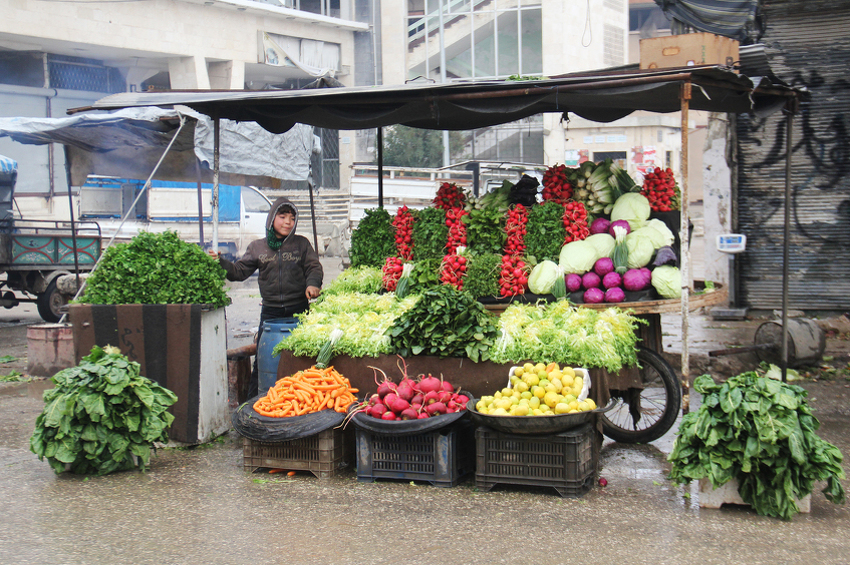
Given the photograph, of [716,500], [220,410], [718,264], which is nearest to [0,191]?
[220,410]

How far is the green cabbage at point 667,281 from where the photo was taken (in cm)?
632

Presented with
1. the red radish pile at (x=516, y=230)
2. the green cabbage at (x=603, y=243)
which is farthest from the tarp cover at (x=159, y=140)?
the green cabbage at (x=603, y=243)

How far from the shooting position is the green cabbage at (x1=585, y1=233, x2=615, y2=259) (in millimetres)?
6871

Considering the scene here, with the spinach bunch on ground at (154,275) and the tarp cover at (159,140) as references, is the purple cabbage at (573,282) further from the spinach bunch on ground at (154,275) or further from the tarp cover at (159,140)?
the tarp cover at (159,140)

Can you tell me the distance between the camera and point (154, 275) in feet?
20.9

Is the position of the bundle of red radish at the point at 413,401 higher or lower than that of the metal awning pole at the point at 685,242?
lower

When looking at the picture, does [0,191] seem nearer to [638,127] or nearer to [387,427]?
[387,427]

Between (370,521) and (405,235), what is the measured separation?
11.7 ft

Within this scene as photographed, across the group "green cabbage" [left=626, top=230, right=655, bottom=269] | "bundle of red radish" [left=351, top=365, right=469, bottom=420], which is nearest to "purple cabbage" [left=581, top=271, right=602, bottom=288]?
"green cabbage" [left=626, top=230, right=655, bottom=269]

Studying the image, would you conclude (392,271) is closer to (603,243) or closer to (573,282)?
(573,282)

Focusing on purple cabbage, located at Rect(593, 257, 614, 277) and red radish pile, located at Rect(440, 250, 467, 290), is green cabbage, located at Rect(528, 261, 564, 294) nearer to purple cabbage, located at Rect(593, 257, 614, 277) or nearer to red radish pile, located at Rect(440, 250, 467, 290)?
purple cabbage, located at Rect(593, 257, 614, 277)

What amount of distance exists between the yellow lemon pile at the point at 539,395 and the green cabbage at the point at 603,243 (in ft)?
5.24

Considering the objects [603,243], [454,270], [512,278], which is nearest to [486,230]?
[454,270]

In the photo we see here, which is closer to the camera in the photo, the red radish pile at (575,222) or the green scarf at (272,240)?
the red radish pile at (575,222)
